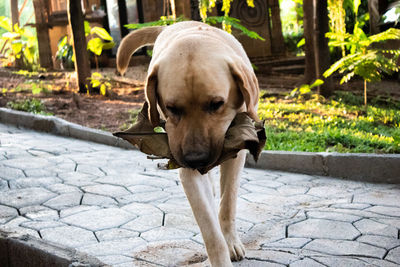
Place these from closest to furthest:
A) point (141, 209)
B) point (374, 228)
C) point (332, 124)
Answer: point (374, 228) < point (141, 209) < point (332, 124)

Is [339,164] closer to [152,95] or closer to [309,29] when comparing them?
[152,95]

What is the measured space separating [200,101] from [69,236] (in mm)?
1883

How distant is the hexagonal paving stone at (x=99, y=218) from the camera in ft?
14.2

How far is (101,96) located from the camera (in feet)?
36.2

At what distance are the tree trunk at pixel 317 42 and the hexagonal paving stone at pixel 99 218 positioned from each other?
6.37 m

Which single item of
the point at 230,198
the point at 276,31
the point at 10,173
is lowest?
the point at 10,173

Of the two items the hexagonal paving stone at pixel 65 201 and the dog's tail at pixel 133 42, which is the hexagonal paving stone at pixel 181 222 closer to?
the hexagonal paving stone at pixel 65 201

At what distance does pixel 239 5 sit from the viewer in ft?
51.7

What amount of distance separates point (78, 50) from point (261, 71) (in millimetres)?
5878

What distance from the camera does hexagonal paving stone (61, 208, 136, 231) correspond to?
4.34 metres

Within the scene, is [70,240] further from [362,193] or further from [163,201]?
[362,193]

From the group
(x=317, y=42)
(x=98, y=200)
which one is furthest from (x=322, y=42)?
(x=98, y=200)

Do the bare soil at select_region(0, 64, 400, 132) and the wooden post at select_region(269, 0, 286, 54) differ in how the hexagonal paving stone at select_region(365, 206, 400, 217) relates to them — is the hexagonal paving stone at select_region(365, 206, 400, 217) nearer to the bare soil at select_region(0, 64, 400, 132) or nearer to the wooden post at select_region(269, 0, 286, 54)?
the bare soil at select_region(0, 64, 400, 132)

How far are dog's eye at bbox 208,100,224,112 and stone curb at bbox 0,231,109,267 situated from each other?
4.01 feet
